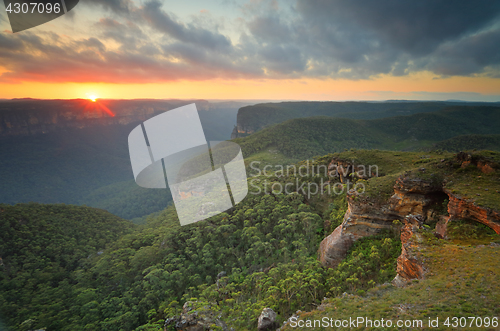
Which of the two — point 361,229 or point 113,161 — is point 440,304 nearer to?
point 361,229

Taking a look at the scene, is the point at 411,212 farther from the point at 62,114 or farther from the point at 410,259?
the point at 62,114

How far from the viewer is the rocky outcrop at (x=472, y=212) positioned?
41.8 feet

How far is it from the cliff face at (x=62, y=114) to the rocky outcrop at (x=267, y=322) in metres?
173

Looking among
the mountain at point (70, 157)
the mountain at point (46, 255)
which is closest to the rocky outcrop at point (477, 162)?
the mountain at point (46, 255)

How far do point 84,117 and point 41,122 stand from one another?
2548cm

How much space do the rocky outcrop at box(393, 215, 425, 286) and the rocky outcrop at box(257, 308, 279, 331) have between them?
28.6ft

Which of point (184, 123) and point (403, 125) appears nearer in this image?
point (184, 123)

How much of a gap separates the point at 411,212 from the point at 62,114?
193856 mm

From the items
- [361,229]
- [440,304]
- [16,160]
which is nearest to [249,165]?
[361,229]

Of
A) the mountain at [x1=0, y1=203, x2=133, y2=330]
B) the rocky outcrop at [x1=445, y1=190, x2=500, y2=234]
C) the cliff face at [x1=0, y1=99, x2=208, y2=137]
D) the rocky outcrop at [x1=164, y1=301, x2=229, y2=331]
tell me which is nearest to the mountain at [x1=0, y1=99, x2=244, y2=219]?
the cliff face at [x1=0, y1=99, x2=208, y2=137]

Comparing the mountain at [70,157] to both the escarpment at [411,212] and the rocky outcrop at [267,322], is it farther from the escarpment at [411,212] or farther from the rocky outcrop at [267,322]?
the escarpment at [411,212]

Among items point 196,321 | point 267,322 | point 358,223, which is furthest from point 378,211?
point 196,321

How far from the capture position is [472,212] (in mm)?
13750

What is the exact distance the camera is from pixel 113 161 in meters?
133
